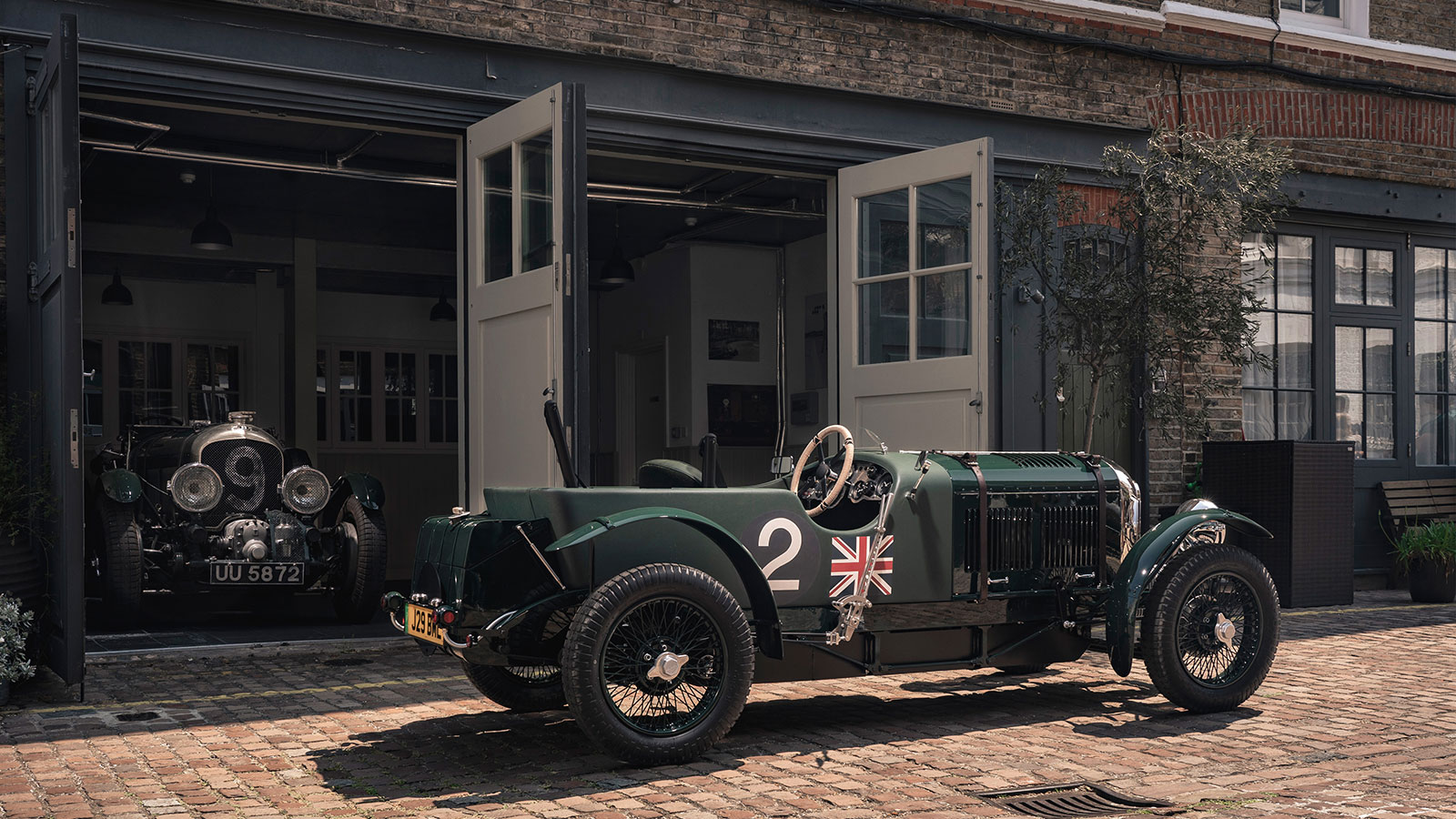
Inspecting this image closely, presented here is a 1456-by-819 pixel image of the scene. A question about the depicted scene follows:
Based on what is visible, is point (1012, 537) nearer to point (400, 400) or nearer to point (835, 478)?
point (835, 478)

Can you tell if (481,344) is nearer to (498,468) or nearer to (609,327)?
(498,468)

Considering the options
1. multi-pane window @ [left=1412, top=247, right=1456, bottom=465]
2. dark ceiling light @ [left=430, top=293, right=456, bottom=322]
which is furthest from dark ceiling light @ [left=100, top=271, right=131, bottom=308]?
multi-pane window @ [left=1412, top=247, right=1456, bottom=465]

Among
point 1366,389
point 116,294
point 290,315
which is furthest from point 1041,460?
point 116,294

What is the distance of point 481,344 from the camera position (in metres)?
7.71

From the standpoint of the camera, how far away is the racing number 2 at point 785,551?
4.85 m

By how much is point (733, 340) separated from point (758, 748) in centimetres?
929

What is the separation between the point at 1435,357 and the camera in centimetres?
1116

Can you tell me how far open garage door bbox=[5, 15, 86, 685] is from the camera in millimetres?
5492

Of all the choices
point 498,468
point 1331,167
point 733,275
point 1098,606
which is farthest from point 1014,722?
point 733,275

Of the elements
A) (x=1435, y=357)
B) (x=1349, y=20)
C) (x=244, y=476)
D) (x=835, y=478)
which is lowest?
(x=244, y=476)

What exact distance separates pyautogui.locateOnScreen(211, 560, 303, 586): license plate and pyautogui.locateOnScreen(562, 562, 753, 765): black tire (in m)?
4.75

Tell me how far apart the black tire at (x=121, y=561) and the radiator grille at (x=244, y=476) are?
2.67 feet

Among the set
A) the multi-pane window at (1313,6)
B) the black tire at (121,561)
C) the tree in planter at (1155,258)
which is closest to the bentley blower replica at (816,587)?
the tree in planter at (1155,258)

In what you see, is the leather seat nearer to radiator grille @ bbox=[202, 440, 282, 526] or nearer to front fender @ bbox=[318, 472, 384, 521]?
front fender @ bbox=[318, 472, 384, 521]
